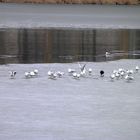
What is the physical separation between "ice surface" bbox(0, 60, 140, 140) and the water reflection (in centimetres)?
251

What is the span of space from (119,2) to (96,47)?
54032 millimetres

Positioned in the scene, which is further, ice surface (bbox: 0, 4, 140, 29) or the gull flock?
ice surface (bbox: 0, 4, 140, 29)

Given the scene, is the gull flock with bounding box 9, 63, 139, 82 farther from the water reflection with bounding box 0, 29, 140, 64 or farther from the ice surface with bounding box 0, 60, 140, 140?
the water reflection with bounding box 0, 29, 140, 64

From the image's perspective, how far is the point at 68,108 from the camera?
19.0ft

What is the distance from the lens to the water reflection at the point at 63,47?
34.9ft

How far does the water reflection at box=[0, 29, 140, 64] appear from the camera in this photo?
34.9ft

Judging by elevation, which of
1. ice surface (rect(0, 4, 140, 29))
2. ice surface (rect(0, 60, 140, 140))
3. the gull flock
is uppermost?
ice surface (rect(0, 4, 140, 29))

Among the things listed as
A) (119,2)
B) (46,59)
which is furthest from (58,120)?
(119,2)

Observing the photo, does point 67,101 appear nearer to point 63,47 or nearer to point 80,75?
point 80,75

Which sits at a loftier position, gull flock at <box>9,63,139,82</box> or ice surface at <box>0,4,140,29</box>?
ice surface at <box>0,4,140,29</box>

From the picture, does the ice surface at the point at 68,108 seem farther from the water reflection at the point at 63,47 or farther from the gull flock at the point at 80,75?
the water reflection at the point at 63,47

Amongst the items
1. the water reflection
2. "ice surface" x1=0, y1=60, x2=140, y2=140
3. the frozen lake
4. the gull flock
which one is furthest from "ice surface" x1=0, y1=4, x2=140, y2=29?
"ice surface" x1=0, y1=60, x2=140, y2=140

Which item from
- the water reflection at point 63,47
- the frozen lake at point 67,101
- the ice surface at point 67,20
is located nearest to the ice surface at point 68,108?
the frozen lake at point 67,101

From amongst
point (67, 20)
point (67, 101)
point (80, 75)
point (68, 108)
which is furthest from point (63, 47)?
point (67, 20)
